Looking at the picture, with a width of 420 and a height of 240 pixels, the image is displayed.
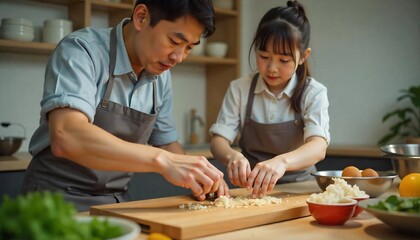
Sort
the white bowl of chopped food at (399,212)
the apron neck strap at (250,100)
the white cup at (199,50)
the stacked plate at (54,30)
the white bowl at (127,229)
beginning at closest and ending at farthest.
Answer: the white bowl at (127,229), the white bowl of chopped food at (399,212), the apron neck strap at (250,100), the stacked plate at (54,30), the white cup at (199,50)

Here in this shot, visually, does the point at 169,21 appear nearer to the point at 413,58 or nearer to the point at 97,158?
the point at 97,158

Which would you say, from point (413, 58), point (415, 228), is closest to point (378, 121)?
point (413, 58)

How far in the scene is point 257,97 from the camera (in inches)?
83.9

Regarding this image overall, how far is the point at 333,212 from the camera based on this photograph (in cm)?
118

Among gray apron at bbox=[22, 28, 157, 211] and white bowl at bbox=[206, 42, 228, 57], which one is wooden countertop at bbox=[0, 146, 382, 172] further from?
gray apron at bbox=[22, 28, 157, 211]

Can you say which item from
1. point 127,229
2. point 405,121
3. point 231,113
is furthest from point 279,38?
point 405,121

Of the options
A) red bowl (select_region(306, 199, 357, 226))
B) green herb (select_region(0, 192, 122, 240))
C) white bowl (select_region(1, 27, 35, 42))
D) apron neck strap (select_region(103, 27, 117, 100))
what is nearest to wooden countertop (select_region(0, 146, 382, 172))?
white bowl (select_region(1, 27, 35, 42))

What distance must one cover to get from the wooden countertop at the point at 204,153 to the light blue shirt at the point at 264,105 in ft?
3.48

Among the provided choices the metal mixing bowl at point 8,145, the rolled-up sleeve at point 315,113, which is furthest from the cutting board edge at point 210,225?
the metal mixing bowl at point 8,145

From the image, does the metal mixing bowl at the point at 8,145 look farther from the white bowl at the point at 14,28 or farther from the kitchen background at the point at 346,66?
the white bowl at the point at 14,28

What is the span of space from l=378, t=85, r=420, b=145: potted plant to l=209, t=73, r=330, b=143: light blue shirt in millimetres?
1390

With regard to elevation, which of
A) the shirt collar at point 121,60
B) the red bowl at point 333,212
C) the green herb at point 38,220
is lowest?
the red bowl at point 333,212

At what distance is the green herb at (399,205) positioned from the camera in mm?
1080

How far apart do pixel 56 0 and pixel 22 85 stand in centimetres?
57
